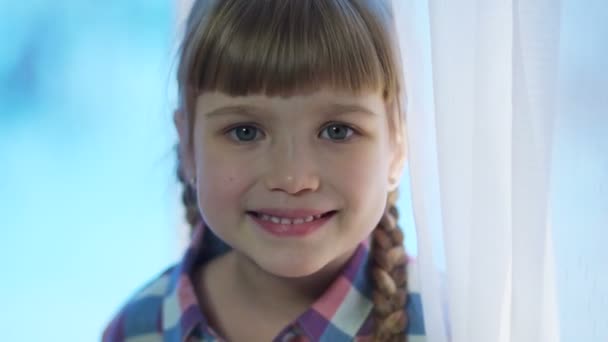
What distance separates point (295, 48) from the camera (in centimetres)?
90

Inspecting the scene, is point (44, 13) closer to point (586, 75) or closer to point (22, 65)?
point (22, 65)

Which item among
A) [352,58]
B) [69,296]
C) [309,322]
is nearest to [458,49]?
[352,58]

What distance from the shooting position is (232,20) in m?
0.94

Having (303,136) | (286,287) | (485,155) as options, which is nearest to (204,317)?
(286,287)

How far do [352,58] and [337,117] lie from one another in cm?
7

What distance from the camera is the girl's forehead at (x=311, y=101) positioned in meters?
0.89

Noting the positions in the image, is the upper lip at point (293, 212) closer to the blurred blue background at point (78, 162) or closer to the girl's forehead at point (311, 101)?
the girl's forehead at point (311, 101)

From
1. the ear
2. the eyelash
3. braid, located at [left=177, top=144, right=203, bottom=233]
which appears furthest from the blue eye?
braid, located at [left=177, top=144, right=203, bottom=233]

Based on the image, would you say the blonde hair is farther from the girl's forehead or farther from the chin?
the chin

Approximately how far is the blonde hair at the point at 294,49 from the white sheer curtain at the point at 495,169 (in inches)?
5.5

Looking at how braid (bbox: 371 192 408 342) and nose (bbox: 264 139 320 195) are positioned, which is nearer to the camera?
nose (bbox: 264 139 320 195)

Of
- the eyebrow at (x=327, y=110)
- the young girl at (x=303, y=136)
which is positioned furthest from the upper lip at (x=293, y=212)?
the eyebrow at (x=327, y=110)

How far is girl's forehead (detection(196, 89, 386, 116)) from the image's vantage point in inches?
34.9

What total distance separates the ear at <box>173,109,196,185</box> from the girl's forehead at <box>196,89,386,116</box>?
0.10 m
